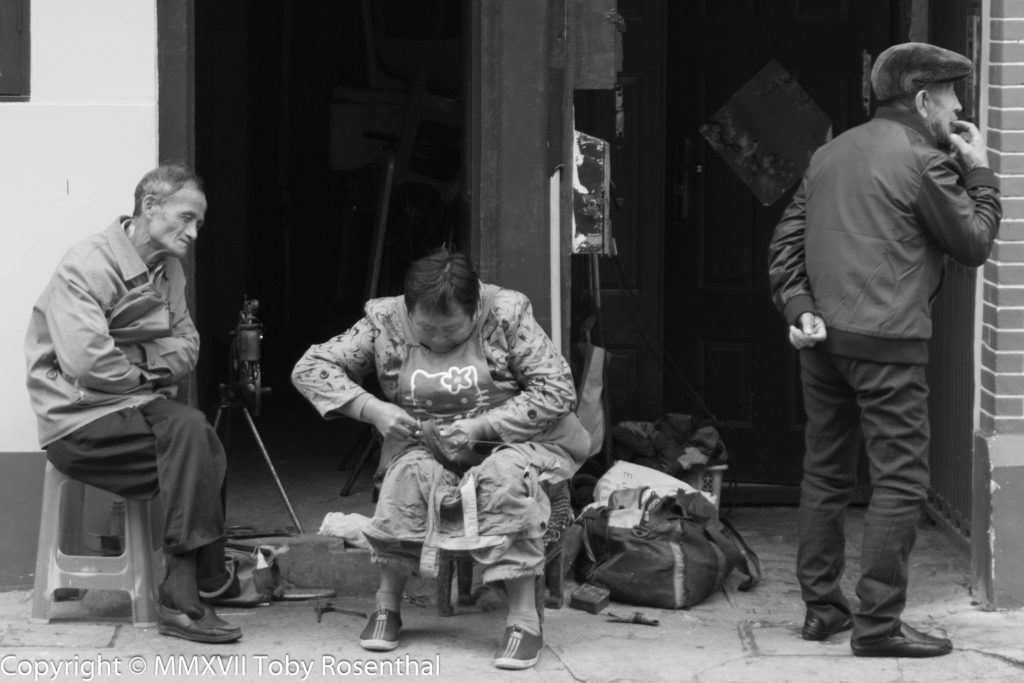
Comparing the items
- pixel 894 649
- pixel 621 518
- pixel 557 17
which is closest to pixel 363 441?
pixel 621 518

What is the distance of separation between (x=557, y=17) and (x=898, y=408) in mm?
1780

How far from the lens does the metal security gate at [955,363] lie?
5.89 m

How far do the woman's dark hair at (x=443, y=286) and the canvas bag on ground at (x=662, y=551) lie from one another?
1122 millimetres

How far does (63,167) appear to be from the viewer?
555cm

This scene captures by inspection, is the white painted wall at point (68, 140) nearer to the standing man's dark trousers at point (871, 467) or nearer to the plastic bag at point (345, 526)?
the plastic bag at point (345, 526)

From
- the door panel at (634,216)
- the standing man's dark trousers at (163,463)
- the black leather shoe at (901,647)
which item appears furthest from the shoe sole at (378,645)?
the door panel at (634,216)

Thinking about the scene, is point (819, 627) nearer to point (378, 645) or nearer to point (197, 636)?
point (378, 645)

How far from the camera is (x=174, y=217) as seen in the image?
5.23 m

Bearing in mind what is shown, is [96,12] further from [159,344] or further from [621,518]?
[621,518]

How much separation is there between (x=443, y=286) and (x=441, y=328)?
Result: 0.15 metres

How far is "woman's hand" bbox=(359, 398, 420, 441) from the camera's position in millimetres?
5098

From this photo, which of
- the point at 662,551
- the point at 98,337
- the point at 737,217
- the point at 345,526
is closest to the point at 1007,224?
the point at 662,551

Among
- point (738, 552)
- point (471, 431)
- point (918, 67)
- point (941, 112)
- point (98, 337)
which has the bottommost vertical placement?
point (738, 552)

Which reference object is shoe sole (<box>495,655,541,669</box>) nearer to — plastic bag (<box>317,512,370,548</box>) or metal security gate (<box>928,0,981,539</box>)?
plastic bag (<box>317,512,370,548</box>)
